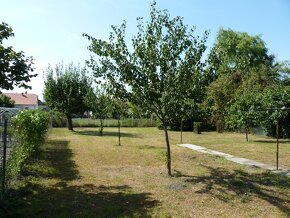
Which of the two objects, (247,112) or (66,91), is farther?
(66,91)

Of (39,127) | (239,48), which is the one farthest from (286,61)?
(39,127)

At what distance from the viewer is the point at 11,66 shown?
6.84 m

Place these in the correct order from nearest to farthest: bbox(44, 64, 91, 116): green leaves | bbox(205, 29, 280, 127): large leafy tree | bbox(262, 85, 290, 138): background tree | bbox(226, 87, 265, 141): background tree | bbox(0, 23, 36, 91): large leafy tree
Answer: bbox(0, 23, 36, 91): large leafy tree → bbox(205, 29, 280, 127): large leafy tree → bbox(226, 87, 265, 141): background tree → bbox(262, 85, 290, 138): background tree → bbox(44, 64, 91, 116): green leaves

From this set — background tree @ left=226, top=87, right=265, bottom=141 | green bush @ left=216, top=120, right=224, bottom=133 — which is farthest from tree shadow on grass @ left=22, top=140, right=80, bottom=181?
green bush @ left=216, top=120, right=224, bottom=133

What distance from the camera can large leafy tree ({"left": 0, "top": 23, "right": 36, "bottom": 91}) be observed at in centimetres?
674

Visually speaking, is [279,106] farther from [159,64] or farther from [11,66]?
[11,66]

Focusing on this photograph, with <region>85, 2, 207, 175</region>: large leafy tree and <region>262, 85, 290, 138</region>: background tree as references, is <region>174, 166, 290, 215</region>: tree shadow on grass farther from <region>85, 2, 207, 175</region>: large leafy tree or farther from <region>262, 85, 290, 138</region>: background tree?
<region>262, 85, 290, 138</region>: background tree

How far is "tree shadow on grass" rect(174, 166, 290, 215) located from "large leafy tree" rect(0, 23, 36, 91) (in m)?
4.71

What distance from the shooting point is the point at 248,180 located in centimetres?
995

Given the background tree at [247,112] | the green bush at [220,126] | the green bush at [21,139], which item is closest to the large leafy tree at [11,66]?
the green bush at [21,139]

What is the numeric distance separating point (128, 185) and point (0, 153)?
3599 mm

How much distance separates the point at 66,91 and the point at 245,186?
25.9 meters

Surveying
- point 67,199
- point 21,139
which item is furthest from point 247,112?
point 67,199

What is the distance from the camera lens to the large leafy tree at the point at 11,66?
6.74 metres
